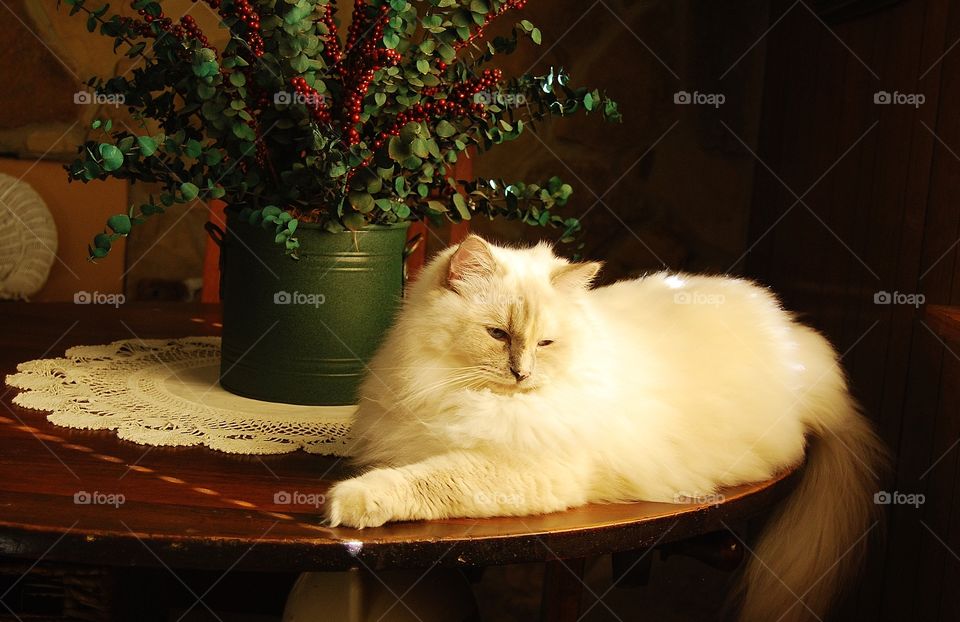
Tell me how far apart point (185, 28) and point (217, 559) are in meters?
0.75

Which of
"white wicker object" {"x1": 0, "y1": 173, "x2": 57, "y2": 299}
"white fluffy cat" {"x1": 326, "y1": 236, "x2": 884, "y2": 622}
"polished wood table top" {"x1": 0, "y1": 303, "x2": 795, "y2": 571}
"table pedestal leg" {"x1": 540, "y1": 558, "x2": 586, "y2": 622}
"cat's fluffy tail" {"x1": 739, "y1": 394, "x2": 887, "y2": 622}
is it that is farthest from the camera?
"white wicker object" {"x1": 0, "y1": 173, "x2": 57, "y2": 299}

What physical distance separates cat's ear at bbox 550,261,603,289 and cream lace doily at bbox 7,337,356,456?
37 cm

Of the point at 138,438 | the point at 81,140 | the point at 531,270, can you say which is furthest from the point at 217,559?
the point at 81,140

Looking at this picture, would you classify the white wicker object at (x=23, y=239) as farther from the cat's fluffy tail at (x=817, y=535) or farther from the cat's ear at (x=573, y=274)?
the cat's fluffy tail at (x=817, y=535)

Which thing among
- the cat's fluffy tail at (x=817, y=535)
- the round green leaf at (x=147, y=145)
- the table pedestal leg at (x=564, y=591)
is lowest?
the table pedestal leg at (x=564, y=591)

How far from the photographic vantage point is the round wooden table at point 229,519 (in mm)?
908

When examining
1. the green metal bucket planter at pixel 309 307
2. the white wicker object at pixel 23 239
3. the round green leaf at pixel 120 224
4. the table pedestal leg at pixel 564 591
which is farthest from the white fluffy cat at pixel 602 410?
the white wicker object at pixel 23 239

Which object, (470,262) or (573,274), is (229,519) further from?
(573,274)

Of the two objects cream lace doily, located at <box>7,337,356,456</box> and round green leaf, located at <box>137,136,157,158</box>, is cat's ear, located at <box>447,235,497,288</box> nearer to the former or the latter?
cream lace doily, located at <box>7,337,356,456</box>

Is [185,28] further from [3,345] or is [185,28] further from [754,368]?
[754,368]

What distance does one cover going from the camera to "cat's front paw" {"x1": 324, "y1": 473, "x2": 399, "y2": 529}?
3.17 ft

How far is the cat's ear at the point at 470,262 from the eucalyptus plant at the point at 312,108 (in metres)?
0.14

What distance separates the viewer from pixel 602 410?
3.74ft

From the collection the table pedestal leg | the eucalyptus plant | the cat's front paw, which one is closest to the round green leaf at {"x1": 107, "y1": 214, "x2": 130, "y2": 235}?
the eucalyptus plant
